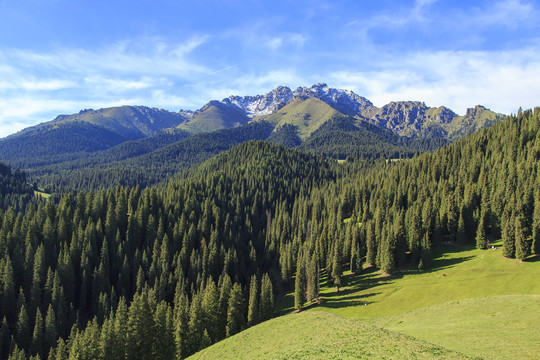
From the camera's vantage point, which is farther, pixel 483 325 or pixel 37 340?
pixel 37 340

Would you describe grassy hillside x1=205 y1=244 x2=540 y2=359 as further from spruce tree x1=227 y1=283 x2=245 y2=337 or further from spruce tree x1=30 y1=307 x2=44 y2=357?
spruce tree x1=30 y1=307 x2=44 y2=357

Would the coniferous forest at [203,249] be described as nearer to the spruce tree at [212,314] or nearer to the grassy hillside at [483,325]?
the spruce tree at [212,314]

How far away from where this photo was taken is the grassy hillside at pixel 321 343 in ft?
94.3

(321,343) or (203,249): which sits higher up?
(321,343)

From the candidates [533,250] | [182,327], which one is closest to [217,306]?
[182,327]

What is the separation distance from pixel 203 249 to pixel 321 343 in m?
86.1

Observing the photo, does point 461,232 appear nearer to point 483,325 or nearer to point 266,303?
point 483,325

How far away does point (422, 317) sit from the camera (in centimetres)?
5416

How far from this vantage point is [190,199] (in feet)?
485

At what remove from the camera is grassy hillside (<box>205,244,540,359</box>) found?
3219cm

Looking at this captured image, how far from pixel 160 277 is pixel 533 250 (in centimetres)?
10999

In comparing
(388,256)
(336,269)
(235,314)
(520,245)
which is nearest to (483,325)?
(520,245)

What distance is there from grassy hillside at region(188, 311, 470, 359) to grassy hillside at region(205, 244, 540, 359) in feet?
0.35

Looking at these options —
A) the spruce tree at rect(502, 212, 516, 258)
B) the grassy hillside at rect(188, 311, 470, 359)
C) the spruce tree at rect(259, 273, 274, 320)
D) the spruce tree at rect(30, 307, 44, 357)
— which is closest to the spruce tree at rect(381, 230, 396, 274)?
the spruce tree at rect(502, 212, 516, 258)
